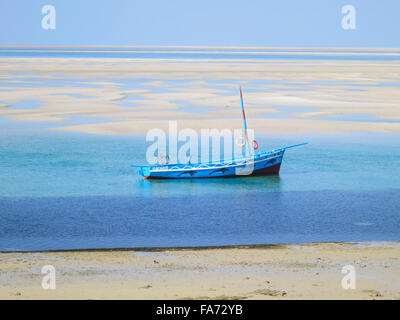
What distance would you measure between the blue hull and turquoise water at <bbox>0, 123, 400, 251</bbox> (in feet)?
1.06

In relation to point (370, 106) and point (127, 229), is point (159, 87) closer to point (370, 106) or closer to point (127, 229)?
point (370, 106)

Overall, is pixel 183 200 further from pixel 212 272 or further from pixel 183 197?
pixel 212 272

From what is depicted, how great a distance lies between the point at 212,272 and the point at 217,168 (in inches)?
464

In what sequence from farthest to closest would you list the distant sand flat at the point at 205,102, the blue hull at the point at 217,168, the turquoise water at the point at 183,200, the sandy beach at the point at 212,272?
the distant sand flat at the point at 205,102 < the blue hull at the point at 217,168 < the turquoise water at the point at 183,200 < the sandy beach at the point at 212,272

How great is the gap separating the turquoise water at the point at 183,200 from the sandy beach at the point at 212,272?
1043 millimetres

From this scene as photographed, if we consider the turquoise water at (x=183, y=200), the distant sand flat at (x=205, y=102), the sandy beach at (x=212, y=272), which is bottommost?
the sandy beach at (x=212, y=272)

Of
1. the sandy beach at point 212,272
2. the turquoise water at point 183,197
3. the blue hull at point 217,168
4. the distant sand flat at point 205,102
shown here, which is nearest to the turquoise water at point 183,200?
the turquoise water at point 183,197

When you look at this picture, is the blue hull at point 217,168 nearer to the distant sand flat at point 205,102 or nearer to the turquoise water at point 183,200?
the turquoise water at point 183,200

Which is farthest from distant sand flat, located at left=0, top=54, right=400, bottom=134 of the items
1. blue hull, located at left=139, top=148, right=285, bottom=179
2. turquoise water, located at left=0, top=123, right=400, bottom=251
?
blue hull, located at left=139, top=148, right=285, bottom=179

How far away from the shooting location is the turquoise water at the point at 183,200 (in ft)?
59.7
